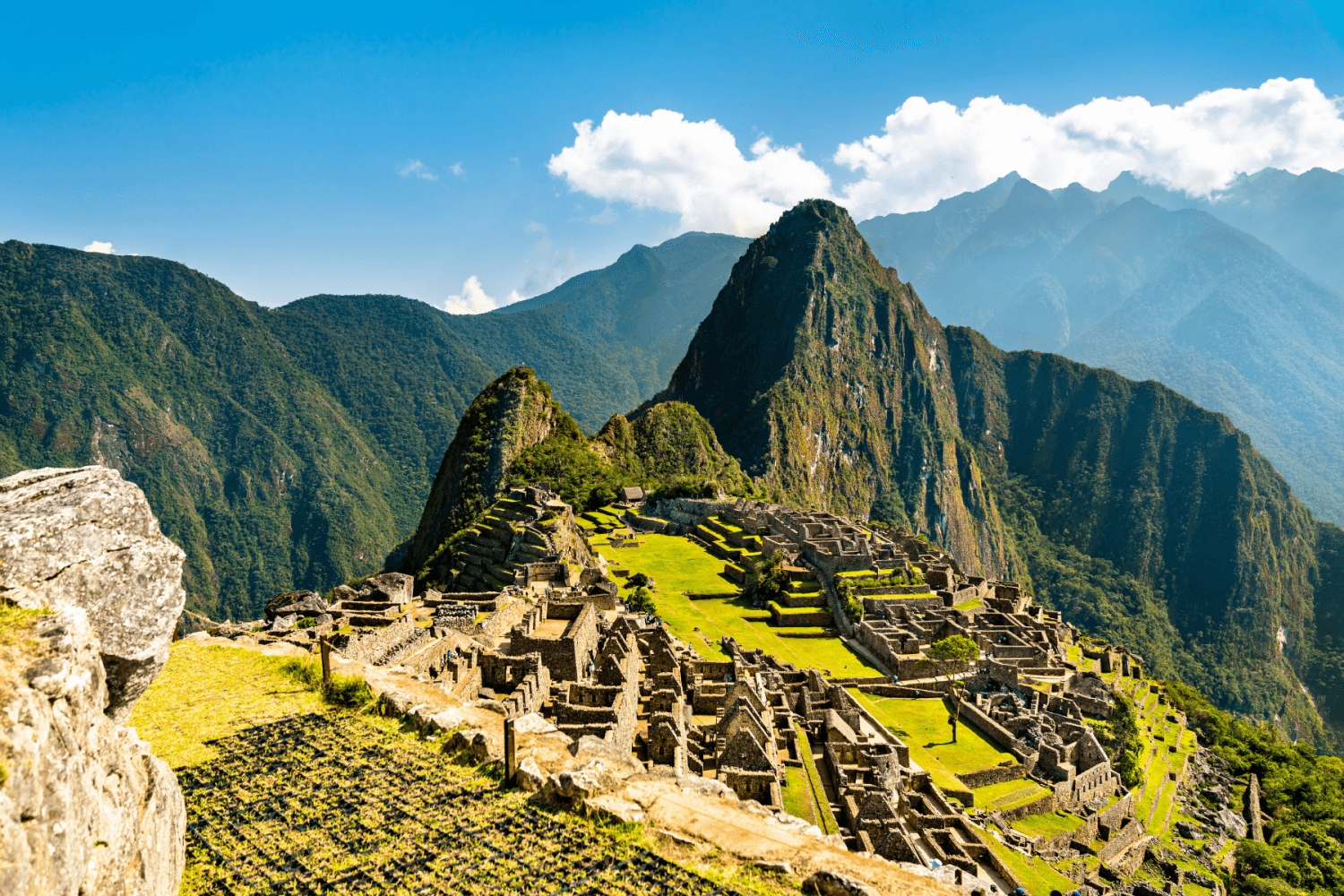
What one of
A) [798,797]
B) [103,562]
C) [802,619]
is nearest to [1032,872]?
[798,797]

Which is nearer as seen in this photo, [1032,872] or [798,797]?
[798,797]

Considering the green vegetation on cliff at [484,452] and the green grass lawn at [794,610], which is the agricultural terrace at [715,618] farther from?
the green vegetation on cliff at [484,452]

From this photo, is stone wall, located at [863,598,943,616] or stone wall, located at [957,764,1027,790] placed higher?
stone wall, located at [863,598,943,616]

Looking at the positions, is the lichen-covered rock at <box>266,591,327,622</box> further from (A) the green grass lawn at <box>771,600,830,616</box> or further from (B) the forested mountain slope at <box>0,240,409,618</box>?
(B) the forested mountain slope at <box>0,240,409,618</box>

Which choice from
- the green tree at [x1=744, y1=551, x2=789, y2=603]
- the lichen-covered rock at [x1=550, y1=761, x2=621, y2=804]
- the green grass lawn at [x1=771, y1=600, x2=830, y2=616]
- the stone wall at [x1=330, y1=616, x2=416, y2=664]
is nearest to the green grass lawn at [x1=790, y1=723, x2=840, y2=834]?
the lichen-covered rock at [x1=550, y1=761, x2=621, y2=804]

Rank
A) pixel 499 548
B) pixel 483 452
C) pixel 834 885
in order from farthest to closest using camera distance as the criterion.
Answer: pixel 483 452 → pixel 499 548 → pixel 834 885

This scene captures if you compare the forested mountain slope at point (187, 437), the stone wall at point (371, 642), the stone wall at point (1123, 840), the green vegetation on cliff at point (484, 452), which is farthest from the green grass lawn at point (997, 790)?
the forested mountain slope at point (187, 437)

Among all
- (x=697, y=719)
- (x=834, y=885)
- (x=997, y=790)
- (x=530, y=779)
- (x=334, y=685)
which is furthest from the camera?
(x=997, y=790)

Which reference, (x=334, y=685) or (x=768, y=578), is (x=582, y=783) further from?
→ (x=768, y=578)
